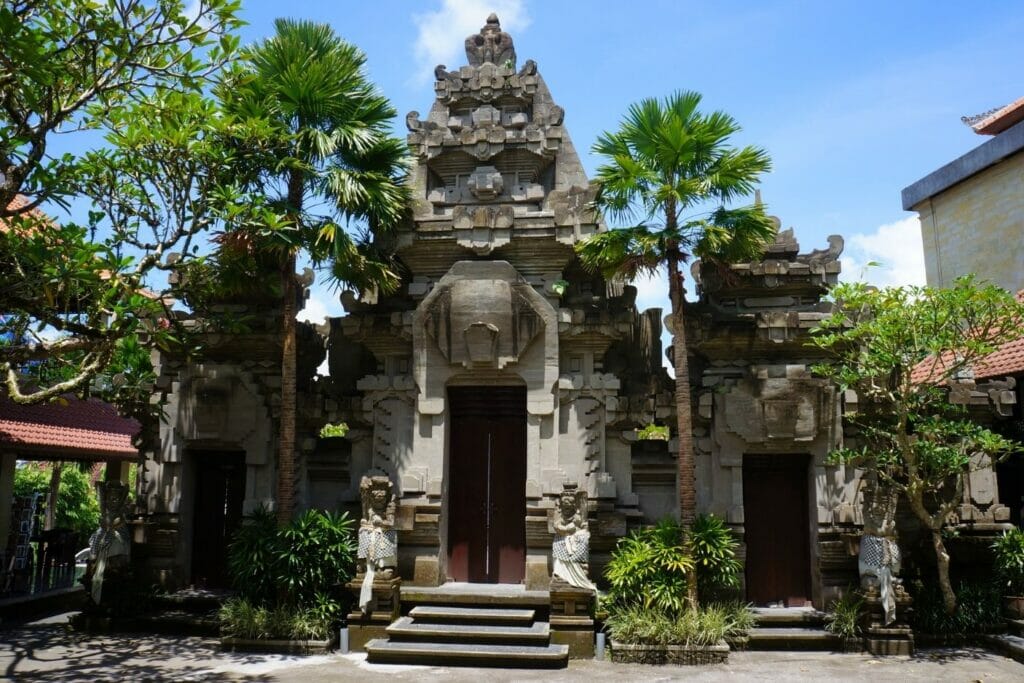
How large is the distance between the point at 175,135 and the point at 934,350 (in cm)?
1030

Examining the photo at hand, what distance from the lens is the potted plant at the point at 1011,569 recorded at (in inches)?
448

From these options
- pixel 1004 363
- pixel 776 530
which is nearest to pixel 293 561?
pixel 776 530

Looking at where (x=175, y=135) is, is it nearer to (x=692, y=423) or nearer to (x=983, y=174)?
(x=692, y=423)

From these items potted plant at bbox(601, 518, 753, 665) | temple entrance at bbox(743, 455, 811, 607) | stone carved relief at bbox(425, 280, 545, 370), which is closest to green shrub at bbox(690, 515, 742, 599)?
potted plant at bbox(601, 518, 753, 665)

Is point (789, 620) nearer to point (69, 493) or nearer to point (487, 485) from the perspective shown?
point (487, 485)

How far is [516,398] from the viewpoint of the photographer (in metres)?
13.1

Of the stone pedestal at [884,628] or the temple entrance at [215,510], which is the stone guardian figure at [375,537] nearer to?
the temple entrance at [215,510]

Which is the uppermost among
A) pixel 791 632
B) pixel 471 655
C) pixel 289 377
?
pixel 289 377

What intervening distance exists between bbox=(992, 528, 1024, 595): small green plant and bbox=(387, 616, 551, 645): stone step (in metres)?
6.71

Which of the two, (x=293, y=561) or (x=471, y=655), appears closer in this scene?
(x=471, y=655)

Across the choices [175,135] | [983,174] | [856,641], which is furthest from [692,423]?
[983,174]

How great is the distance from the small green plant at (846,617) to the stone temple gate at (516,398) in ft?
1.73

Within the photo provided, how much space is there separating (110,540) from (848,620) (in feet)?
35.9

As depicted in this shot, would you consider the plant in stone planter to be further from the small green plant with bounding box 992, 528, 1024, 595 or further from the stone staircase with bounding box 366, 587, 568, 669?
the stone staircase with bounding box 366, 587, 568, 669
